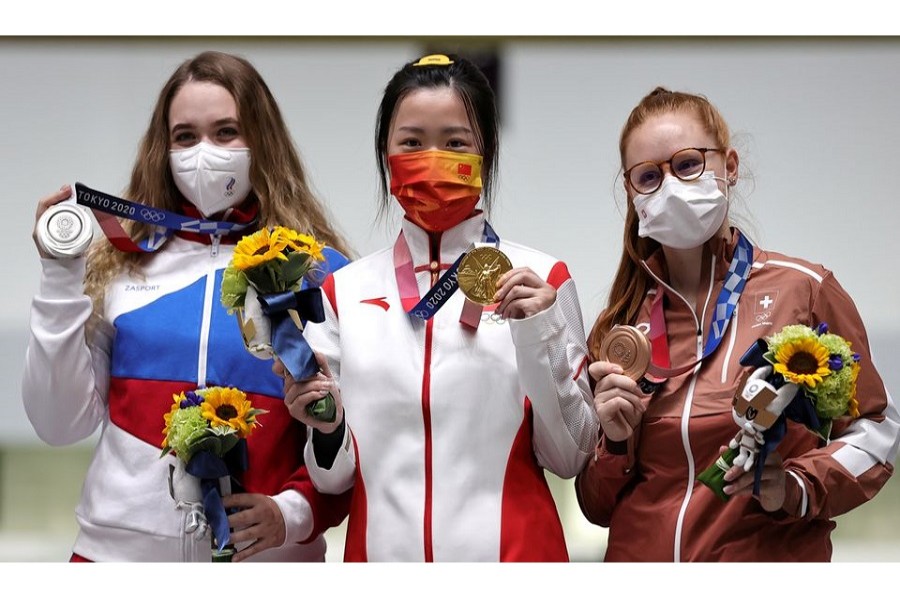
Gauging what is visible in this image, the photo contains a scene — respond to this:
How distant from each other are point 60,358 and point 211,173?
65 centimetres

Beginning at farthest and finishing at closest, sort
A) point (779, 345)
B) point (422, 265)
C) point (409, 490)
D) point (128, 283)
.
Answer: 1. point (128, 283)
2. point (422, 265)
3. point (409, 490)
4. point (779, 345)

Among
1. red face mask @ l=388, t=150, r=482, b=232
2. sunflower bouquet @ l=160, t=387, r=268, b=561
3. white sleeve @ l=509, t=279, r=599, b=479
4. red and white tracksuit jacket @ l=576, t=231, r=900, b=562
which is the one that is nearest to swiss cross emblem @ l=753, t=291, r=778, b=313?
red and white tracksuit jacket @ l=576, t=231, r=900, b=562

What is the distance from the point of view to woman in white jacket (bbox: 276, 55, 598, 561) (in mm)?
2924

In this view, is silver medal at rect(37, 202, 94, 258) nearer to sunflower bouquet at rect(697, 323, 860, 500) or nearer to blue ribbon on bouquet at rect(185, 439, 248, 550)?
blue ribbon on bouquet at rect(185, 439, 248, 550)

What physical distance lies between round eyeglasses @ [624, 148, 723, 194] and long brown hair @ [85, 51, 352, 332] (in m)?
0.97

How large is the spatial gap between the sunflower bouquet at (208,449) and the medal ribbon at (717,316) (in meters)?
1.05

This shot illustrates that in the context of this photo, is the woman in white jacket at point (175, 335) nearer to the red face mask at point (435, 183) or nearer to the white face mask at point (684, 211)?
the red face mask at point (435, 183)

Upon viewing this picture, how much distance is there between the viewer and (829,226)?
447cm

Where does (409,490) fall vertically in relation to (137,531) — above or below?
above

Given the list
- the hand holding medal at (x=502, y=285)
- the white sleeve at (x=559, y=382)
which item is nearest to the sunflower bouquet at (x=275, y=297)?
the hand holding medal at (x=502, y=285)

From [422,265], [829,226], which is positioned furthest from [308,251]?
[829,226]

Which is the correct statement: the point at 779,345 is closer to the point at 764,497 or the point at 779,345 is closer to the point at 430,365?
the point at 764,497

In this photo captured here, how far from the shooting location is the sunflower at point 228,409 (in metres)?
3.04

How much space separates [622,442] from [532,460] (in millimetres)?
231
